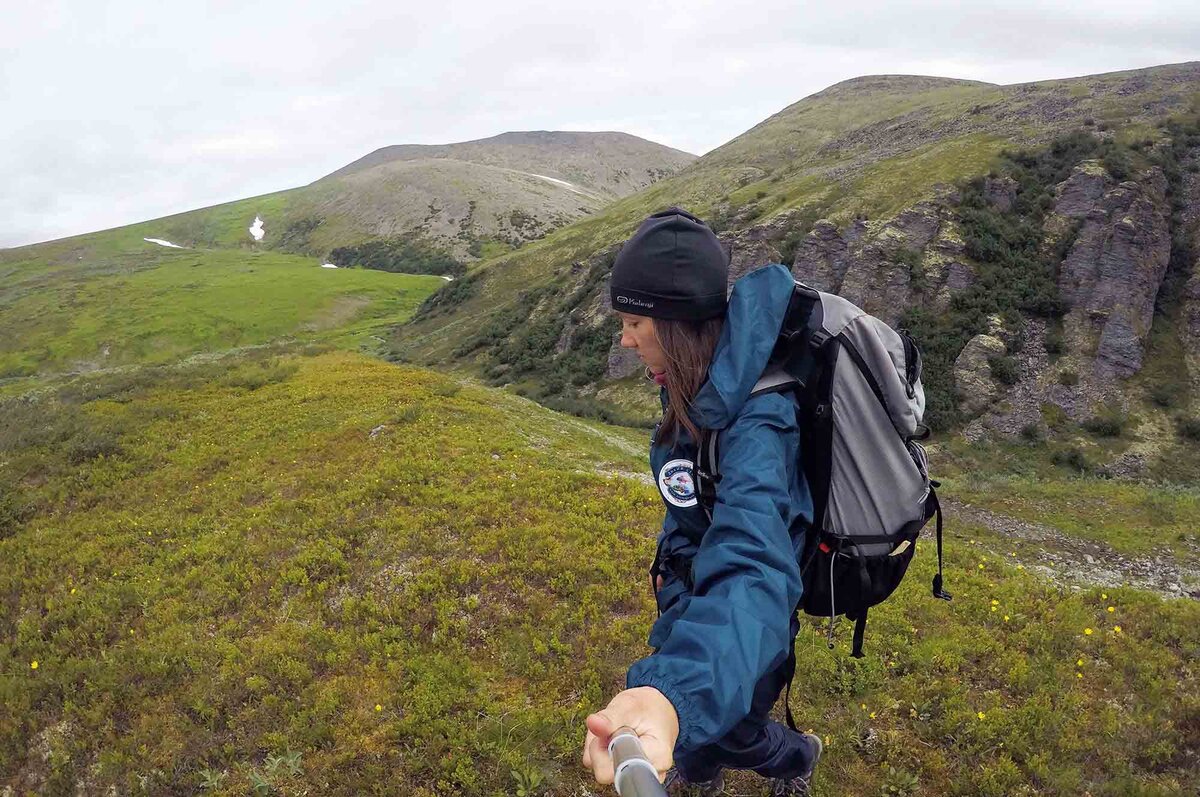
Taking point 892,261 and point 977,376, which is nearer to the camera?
point 977,376

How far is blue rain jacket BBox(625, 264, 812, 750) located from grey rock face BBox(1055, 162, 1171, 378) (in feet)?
135

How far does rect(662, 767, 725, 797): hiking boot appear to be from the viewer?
5.78 m

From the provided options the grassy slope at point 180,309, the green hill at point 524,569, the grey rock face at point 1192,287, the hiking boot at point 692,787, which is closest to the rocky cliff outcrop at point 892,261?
the green hill at point 524,569

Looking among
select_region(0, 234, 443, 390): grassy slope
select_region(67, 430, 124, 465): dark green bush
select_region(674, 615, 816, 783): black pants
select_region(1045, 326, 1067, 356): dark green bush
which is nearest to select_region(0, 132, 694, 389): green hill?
select_region(0, 234, 443, 390): grassy slope

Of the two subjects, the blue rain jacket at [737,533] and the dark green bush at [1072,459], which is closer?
the blue rain jacket at [737,533]

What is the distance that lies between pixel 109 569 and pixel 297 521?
3.25 m

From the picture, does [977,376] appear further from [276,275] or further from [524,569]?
[276,275]

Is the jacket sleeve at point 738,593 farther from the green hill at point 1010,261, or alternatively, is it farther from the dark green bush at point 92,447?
the green hill at point 1010,261

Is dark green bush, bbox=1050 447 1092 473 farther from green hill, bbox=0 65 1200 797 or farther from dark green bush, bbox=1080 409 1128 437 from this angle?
dark green bush, bbox=1080 409 1128 437

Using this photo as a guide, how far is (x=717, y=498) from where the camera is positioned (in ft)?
9.43

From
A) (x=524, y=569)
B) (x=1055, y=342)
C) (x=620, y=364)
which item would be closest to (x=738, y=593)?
(x=524, y=569)

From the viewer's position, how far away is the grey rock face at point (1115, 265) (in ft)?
112

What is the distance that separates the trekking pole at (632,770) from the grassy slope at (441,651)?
5.21 metres

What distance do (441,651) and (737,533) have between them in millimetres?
6847
